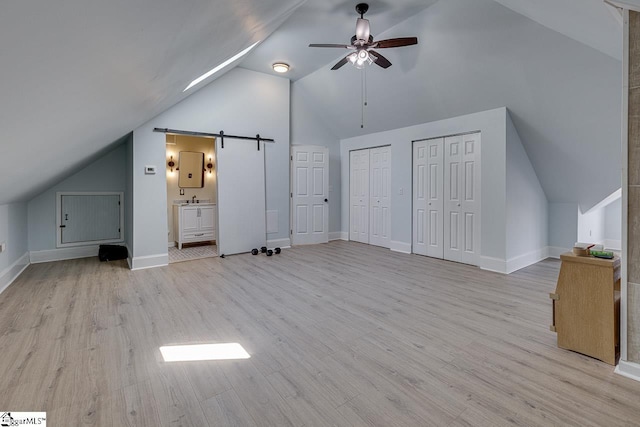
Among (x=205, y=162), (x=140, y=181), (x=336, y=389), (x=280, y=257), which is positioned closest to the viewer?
(x=336, y=389)

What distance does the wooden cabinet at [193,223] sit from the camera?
5984 mm

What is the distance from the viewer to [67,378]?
6.06ft

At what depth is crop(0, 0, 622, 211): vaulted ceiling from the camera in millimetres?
1115

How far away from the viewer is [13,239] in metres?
4.00

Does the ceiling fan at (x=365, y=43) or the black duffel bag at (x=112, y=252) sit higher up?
the ceiling fan at (x=365, y=43)

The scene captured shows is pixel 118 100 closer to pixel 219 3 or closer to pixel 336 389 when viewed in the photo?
pixel 219 3

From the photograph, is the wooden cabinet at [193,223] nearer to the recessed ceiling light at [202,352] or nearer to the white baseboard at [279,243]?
the white baseboard at [279,243]

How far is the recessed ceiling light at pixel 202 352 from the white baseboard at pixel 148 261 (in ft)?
8.85

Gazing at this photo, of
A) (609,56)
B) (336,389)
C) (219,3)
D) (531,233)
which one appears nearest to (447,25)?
(609,56)

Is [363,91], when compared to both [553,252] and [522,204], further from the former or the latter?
[553,252]

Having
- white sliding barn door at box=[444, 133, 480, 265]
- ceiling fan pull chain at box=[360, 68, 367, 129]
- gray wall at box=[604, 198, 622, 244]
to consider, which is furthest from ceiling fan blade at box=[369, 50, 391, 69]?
gray wall at box=[604, 198, 622, 244]

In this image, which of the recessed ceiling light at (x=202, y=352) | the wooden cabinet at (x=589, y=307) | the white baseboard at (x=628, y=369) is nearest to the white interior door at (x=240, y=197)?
the recessed ceiling light at (x=202, y=352)

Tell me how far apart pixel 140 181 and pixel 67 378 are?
320 centimetres

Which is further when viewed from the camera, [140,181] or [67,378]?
[140,181]
